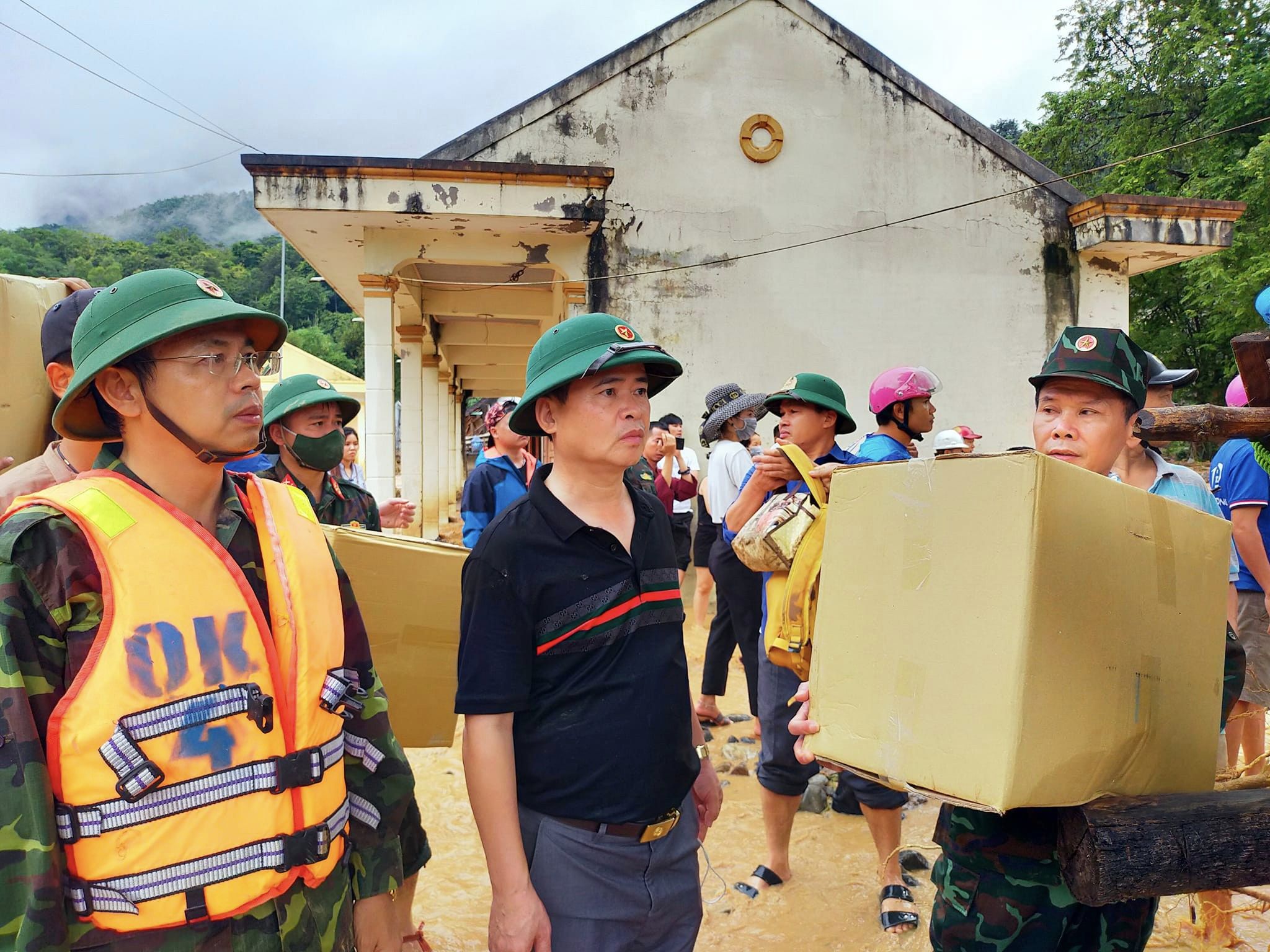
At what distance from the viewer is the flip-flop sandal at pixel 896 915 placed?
3262 mm

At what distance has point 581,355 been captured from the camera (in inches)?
74.9

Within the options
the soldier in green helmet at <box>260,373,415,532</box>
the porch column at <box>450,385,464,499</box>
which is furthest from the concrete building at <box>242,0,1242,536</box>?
the porch column at <box>450,385,464,499</box>

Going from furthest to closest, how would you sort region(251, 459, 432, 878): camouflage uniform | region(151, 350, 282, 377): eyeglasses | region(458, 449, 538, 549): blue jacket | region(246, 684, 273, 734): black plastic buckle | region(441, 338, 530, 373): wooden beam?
1. region(441, 338, 530, 373): wooden beam
2. region(458, 449, 538, 549): blue jacket
3. region(251, 459, 432, 878): camouflage uniform
4. region(151, 350, 282, 377): eyeglasses
5. region(246, 684, 273, 734): black plastic buckle

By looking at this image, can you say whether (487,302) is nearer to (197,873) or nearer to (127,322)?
(127,322)

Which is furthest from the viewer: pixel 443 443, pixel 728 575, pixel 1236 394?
pixel 443 443

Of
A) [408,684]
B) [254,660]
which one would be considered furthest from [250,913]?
[408,684]

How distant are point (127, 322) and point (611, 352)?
927 millimetres

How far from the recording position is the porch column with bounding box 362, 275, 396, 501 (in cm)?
927

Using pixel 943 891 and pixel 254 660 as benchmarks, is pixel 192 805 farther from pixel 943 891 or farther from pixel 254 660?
pixel 943 891

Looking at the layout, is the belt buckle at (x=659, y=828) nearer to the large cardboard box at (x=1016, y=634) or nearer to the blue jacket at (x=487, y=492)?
the large cardboard box at (x=1016, y=634)

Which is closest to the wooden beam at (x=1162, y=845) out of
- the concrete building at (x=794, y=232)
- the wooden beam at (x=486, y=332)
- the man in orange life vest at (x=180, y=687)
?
the man in orange life vest at (x=180, y=687)

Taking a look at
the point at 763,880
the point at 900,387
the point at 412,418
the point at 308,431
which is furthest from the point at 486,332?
the point at 763,880

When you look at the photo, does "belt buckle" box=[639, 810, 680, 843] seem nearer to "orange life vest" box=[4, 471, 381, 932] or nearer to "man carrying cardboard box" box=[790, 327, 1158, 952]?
"man carrying cardboard box" box=[790, 327, 1158, 952]

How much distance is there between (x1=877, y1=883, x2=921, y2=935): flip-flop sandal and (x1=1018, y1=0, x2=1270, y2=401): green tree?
16.3 meters
